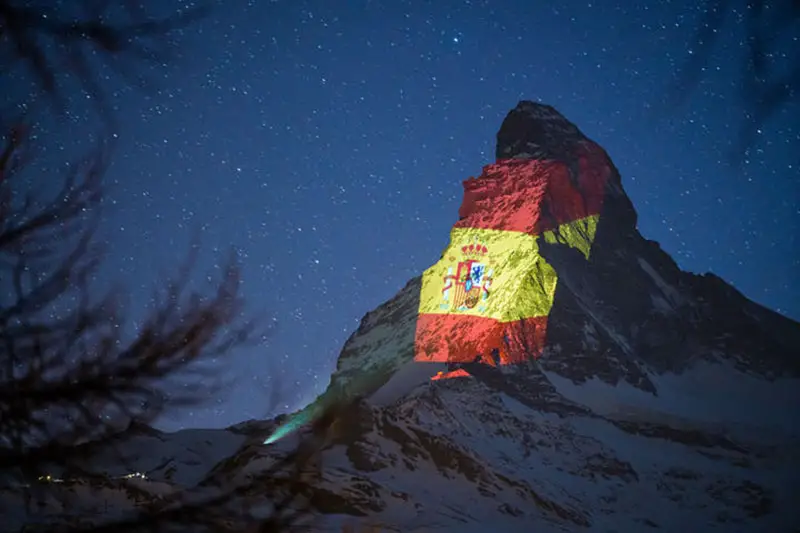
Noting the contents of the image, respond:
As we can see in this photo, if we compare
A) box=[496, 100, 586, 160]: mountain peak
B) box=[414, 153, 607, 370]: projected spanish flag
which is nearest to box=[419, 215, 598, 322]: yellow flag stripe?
box=[414, 153, 607, 370]: projected spanish flag

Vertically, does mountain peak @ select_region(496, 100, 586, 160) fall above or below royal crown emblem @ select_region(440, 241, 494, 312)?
above

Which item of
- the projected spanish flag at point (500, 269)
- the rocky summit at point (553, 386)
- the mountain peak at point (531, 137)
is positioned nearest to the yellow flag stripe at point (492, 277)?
the projected spanish flag at point (500, 269)

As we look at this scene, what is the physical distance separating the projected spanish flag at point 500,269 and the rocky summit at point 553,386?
0.55 m

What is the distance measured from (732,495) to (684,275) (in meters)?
77.5

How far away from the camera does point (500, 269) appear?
132 meters

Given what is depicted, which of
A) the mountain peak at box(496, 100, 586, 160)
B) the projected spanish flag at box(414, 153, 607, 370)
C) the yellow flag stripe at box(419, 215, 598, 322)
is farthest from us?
the mountain peak at box(496, 100, 586, 160)

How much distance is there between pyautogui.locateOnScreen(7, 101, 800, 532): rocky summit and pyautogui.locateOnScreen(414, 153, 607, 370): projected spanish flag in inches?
21.8

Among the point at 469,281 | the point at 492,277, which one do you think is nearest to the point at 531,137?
the point at 492,277

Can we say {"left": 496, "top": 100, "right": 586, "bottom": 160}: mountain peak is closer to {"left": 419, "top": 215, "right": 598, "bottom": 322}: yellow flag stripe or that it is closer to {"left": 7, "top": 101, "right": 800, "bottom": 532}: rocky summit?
{"left": 7, "top": 101, "right": 800, "bottom": 532}: rocky summit

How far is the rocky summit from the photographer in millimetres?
107688

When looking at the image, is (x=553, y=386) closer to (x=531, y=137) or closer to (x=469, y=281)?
(x=469, y=281)

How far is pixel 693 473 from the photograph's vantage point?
123m

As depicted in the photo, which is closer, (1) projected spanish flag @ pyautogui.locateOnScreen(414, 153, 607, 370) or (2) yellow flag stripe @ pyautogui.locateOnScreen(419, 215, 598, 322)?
(2) yellow flag stripe @ pyautogui.locateOnScreen(419, 215, 598, 322)

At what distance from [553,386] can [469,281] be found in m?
40.1
